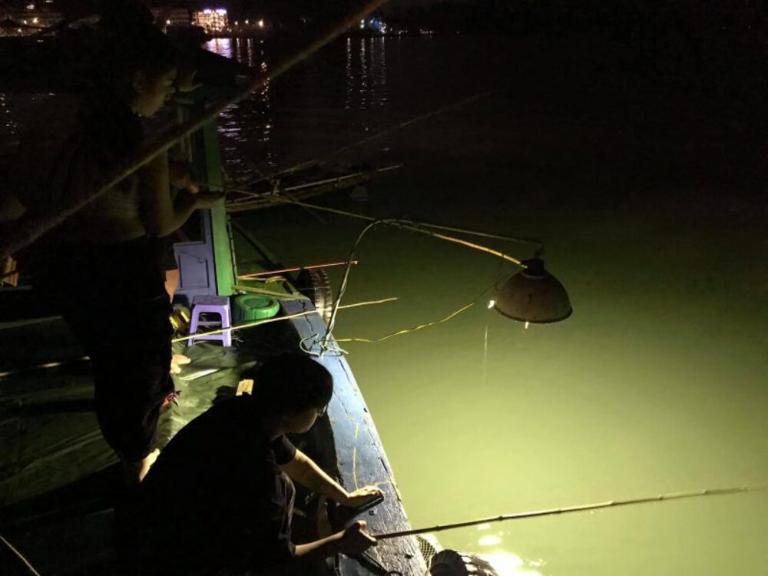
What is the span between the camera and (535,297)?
342 cm

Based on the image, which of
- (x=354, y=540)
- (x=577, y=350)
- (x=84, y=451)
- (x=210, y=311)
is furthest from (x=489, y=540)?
(x=577, y=350)

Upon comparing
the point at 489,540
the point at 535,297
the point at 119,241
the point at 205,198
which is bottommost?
the point at 489,540

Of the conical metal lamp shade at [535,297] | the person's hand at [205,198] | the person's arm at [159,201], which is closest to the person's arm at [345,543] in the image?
the conical metal lamp shade at [535,297]

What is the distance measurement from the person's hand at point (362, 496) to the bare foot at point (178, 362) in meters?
2.03

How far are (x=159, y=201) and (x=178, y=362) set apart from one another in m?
2.29

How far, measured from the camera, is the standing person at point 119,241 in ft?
8.95

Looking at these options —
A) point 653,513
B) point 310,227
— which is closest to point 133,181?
point 653,513

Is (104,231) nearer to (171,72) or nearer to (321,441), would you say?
(171,72)

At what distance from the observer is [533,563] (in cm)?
514

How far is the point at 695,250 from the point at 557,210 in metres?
3.63

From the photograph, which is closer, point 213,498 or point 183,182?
point 213,498

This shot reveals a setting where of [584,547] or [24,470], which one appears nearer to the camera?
[24,470]

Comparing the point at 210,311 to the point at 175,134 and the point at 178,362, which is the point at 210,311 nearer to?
the point at 178,362

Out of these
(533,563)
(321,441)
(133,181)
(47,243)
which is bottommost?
(533,563)
